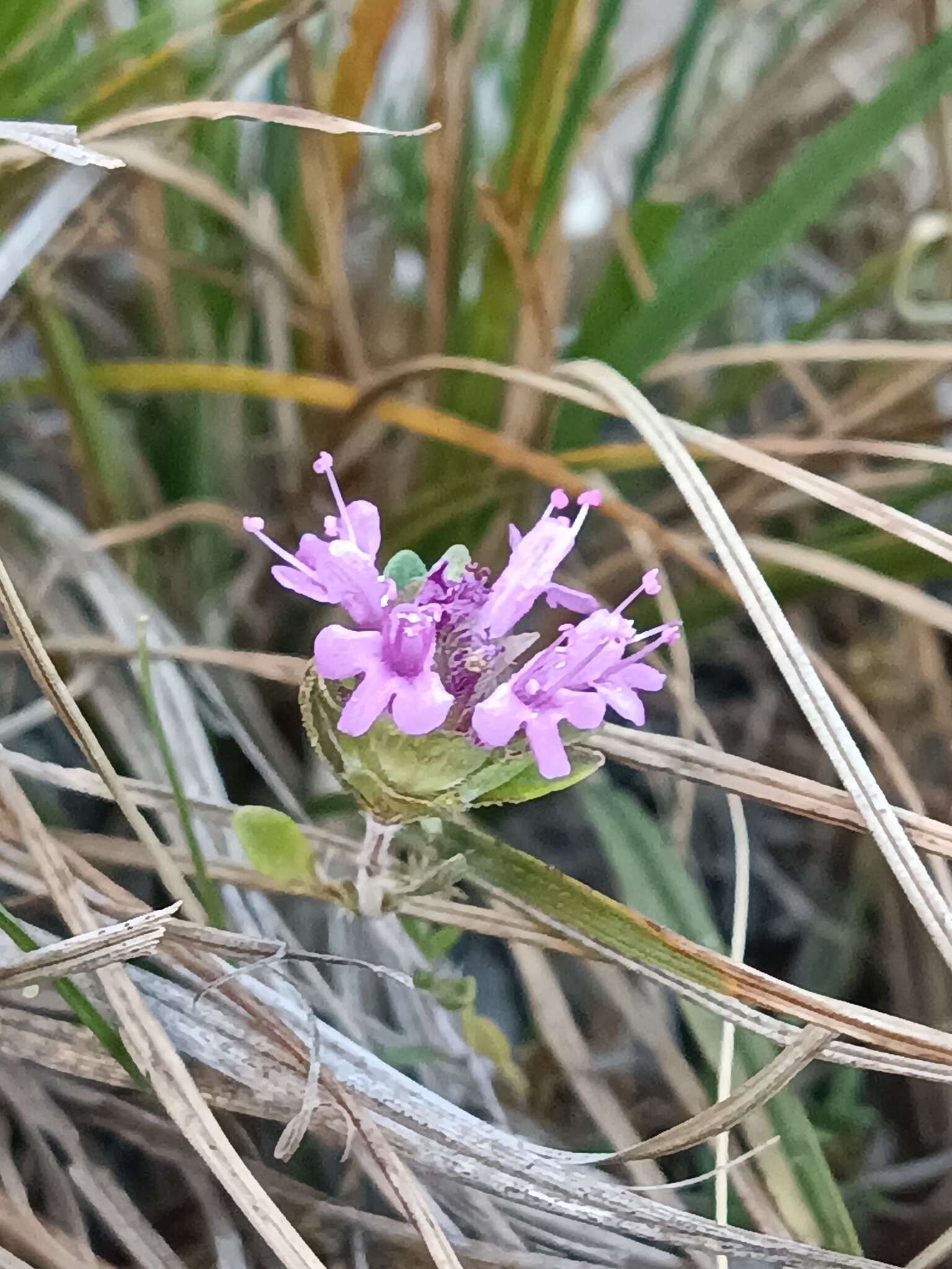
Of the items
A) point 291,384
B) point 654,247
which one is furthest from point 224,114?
point 654,247

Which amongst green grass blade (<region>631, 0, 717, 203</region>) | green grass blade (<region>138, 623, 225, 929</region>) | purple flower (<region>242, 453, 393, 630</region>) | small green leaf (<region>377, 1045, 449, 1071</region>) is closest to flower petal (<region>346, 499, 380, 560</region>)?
purple flower (<region>242, 453, 393, 630</region>)

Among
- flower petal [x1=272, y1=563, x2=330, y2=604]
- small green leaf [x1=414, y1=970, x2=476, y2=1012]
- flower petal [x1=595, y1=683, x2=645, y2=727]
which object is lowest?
small green leaf [x1=414, y1=970, x2=476, y2=1012]

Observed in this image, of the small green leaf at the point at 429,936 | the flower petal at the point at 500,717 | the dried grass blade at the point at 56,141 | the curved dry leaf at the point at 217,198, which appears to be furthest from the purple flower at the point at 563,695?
the curved dry leaf at the point at 217,198

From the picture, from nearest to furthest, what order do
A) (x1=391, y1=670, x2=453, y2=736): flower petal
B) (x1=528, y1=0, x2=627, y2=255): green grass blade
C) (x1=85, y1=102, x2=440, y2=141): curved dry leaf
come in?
(x1=391, y1=670, x2=453, y2=736): flower petal
(x1=85, y1=102, x2=440, y2=141): curved dry leaf
(x1=528, y1=0, x2=627, y2=255): green grass blade

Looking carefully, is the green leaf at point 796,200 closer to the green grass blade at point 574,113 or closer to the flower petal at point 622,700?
the green grass blade at point 574,113

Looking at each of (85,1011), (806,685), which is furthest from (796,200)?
(85,1011)

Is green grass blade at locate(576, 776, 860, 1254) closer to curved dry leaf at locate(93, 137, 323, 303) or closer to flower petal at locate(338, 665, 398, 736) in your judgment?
flower petal at locate(338, 665, 398, 736)
